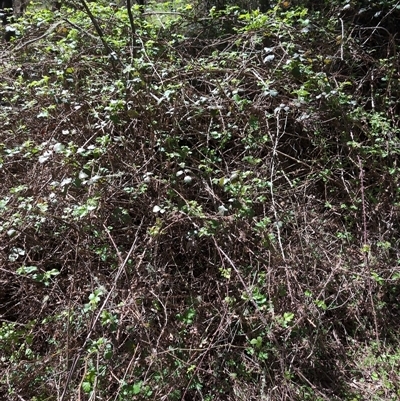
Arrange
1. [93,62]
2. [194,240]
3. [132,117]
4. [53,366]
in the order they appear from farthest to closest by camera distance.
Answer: [93,62], [132,117], [194,240], [53,366]

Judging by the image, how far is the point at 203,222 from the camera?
120 inches

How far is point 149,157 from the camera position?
137 inches

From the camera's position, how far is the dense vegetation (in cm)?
270

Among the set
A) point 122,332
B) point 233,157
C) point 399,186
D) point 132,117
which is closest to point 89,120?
point 132,117

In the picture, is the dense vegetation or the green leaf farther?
the dense vegetation

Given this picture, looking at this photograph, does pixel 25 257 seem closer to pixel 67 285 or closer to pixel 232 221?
pixel 67 285

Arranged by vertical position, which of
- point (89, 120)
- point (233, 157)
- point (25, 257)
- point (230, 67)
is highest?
point (230, 67)

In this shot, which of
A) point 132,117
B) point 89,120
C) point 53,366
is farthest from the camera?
point 89,120

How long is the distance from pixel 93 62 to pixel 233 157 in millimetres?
1699

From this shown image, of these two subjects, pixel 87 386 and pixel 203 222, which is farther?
pixel 203 222

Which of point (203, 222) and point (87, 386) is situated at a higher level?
point (203, 222)

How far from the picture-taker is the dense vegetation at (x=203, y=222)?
106 inches

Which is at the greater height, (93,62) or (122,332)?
(93,62)

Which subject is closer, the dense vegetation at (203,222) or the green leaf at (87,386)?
the green leaf at (87,386)
